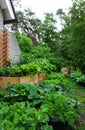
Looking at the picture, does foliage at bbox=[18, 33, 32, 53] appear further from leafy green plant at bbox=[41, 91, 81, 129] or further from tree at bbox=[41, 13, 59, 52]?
leafy green plant at bbox=[41, 91, 81, 129]

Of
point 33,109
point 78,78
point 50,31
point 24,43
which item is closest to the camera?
point 33,109

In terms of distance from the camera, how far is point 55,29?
811 inches

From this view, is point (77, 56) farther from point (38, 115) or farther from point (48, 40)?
point (38, 115)

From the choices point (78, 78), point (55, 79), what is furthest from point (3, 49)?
point (78, 78)

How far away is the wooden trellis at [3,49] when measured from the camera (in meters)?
8.91

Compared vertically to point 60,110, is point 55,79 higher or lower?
lower

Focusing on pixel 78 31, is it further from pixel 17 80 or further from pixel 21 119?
pixel 21 119

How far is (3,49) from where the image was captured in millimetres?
9117

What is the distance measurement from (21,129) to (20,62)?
669 cm

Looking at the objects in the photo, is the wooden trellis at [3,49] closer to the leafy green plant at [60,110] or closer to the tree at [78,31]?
the leafy green plant at [60,110]

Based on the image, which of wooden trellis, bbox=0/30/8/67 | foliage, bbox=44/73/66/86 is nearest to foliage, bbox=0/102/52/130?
foliage, bbox=44/73/66/86

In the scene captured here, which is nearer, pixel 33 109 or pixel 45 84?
pixel 33 109

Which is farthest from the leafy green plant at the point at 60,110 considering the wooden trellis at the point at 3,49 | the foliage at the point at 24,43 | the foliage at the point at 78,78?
the foliage at the point at 24,43

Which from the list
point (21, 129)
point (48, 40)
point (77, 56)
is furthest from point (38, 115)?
point (48, 40)
